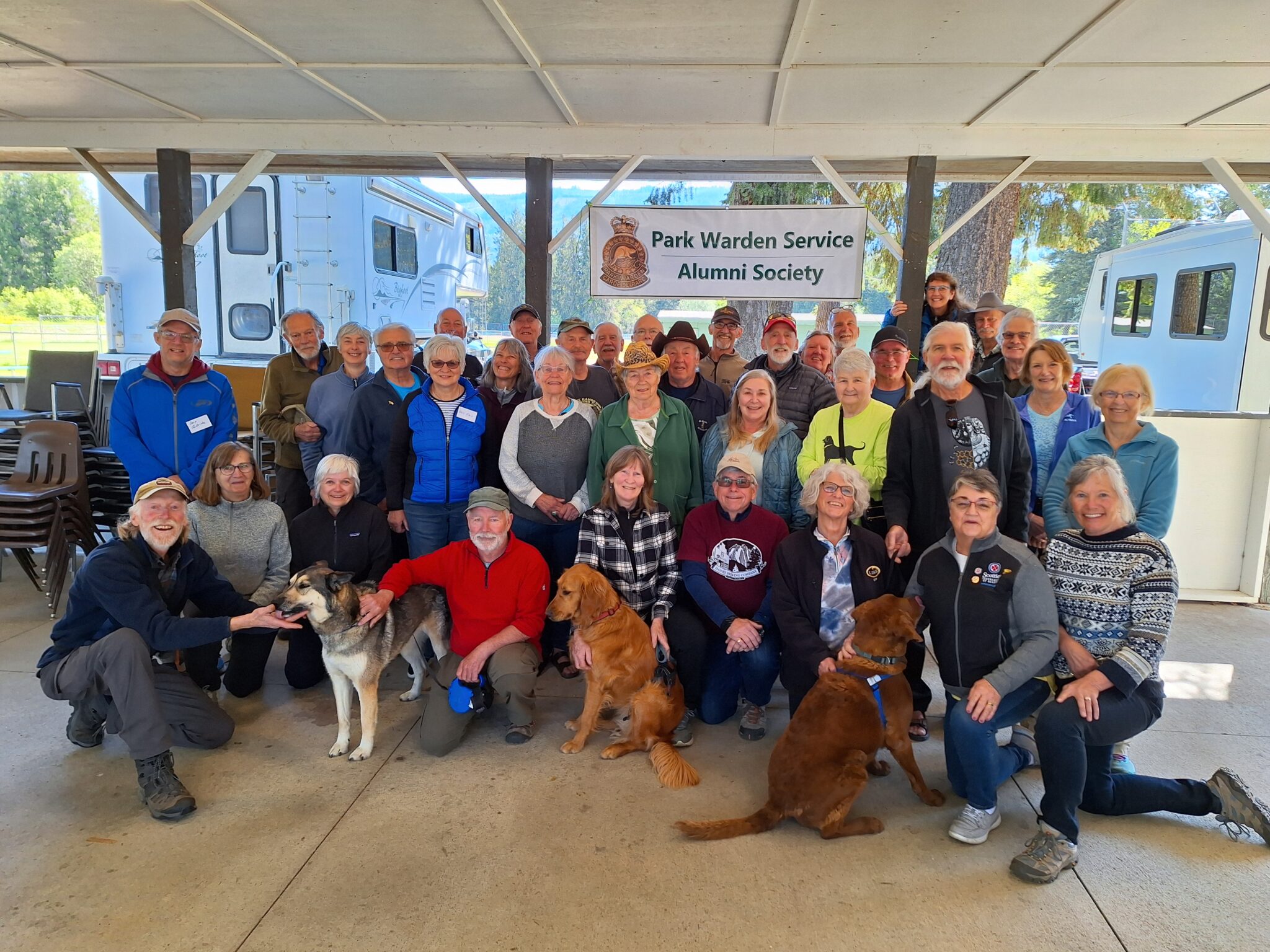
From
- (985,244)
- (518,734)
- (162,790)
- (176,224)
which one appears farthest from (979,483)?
(985,244)

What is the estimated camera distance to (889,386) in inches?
176

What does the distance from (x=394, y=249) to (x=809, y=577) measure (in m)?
7.52

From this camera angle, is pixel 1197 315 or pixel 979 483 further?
pixel 1197 315

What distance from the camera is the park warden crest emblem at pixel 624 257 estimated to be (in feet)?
19.0

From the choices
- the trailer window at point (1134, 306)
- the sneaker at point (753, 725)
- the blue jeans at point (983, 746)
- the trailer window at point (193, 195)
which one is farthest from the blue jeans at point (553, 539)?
the trailer window at point (1134, 306)

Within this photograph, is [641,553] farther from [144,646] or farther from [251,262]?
[251,262]

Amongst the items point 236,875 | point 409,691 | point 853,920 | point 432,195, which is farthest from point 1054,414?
point 432,195

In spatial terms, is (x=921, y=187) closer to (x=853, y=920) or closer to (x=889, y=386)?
(x=889, y=386)

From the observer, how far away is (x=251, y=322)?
8.24 metres

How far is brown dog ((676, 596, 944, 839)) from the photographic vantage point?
282cm

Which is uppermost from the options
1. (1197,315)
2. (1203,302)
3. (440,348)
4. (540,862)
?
(1203,302)

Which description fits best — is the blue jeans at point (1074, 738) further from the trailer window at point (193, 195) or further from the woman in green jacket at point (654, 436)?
the trailer window at point (193, 195)

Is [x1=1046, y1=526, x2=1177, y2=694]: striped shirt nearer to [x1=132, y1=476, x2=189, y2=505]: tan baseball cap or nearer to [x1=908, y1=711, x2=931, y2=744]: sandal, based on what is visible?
[x1=908, y1=711, x2=931, y2=744]: sandal

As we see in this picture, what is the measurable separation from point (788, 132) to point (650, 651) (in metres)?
3.97
